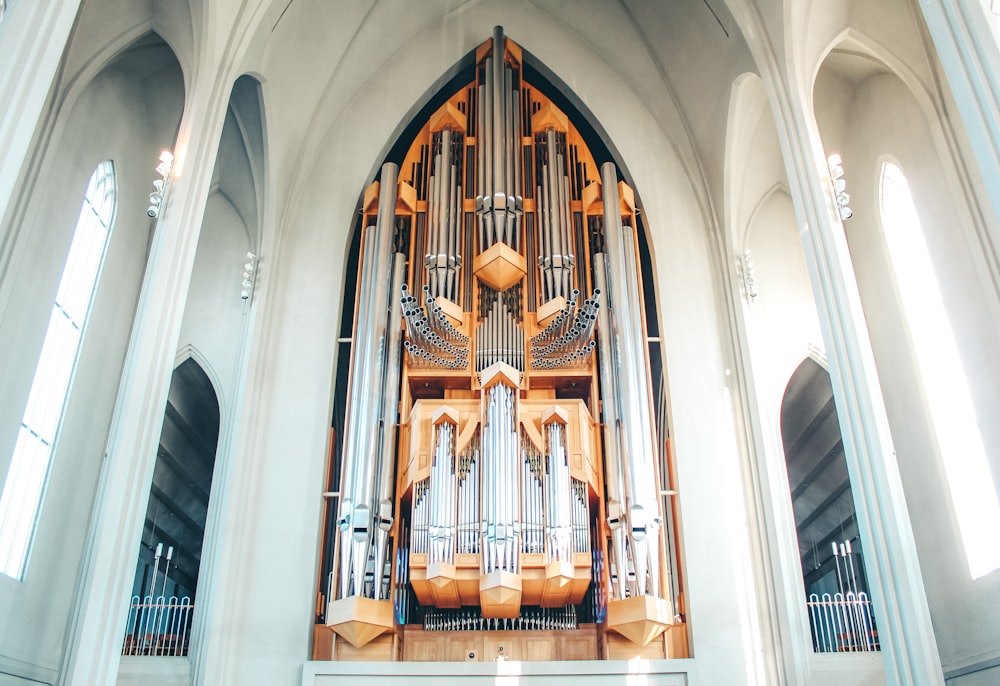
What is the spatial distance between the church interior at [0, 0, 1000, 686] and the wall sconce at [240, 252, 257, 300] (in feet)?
0.13

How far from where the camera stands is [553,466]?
32.6ft

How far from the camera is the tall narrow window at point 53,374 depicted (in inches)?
344

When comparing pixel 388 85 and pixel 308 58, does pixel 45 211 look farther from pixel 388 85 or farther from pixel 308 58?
pixel 388 85

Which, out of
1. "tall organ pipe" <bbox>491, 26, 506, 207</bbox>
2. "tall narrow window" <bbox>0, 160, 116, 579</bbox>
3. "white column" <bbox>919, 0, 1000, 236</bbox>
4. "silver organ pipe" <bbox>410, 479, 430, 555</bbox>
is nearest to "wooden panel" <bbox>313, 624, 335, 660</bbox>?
"silver organ pipe" <bbox>410, 479, 430, 555</bbox>

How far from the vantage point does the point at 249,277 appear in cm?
1115

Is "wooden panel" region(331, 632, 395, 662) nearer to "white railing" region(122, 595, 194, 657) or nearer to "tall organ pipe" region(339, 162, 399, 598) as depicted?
"tall organ pipe" region(339, 162, 399, 598)

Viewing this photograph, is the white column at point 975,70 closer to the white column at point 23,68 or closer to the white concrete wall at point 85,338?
the white column at point 23,68

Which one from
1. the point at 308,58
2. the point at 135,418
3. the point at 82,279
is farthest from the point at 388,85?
the point at 135,418

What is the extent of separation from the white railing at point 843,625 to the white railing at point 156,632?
666cm

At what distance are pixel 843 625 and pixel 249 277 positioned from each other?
780 cm

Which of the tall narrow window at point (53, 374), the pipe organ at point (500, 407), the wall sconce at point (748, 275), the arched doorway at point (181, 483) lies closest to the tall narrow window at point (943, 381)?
the wall sconce at point (748, 275)

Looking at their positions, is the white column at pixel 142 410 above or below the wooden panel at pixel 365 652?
above

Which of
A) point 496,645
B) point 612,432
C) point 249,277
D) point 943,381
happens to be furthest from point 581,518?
point 249,277

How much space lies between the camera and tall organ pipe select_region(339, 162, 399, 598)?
30.9ft
